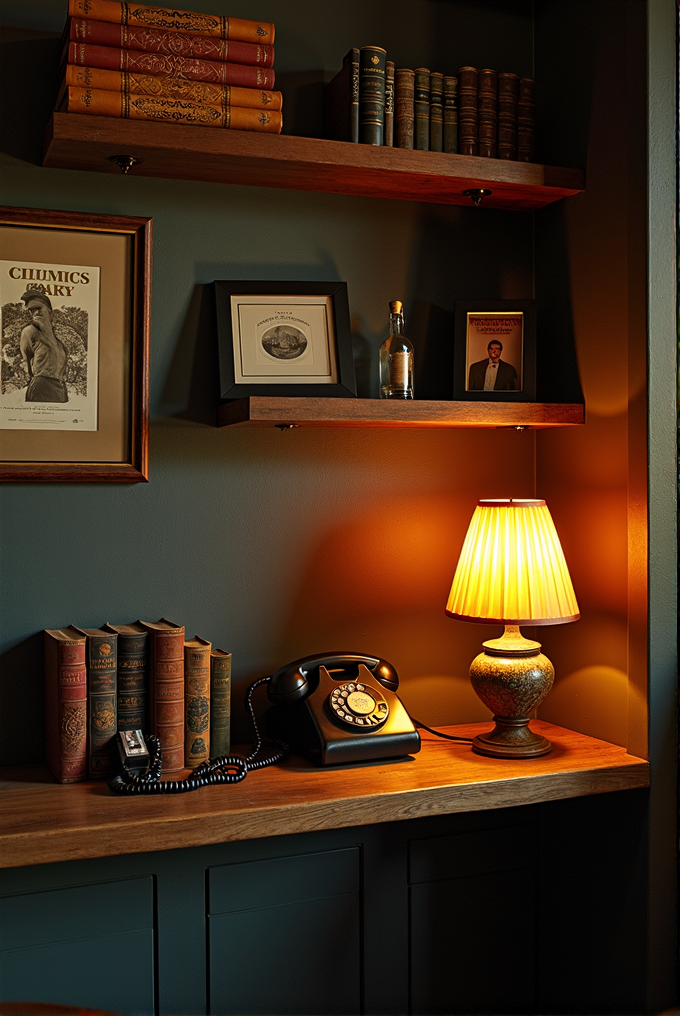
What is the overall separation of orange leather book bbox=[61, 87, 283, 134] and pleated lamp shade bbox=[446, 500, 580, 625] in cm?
92

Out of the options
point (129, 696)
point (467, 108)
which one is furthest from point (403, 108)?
point (129, 696)

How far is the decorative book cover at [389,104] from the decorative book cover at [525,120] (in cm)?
33

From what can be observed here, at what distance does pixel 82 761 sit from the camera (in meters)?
1.87

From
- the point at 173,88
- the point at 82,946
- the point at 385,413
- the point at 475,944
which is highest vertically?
the point at 173,88

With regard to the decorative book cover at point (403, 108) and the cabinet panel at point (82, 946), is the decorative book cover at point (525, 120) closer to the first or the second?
the decorative book cover at point (403, 108)

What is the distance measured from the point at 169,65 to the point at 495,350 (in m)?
0.96

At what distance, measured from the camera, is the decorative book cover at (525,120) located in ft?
7.35

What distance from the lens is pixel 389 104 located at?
6.93ft

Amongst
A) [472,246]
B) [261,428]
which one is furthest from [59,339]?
[472,246]

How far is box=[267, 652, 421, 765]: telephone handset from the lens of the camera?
1.97 m

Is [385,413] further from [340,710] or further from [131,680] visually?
[131,680]

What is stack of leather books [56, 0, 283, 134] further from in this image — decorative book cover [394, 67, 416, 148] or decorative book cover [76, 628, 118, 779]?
decorative book cover [76, 628, 118, 779]

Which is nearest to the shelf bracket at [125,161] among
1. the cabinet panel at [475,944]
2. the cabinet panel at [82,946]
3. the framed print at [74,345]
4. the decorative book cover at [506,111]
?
the framed print at [74,345]

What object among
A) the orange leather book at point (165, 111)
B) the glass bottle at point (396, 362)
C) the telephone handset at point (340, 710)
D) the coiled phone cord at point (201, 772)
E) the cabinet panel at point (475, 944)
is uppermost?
the orange leather book at point (165, 111)
